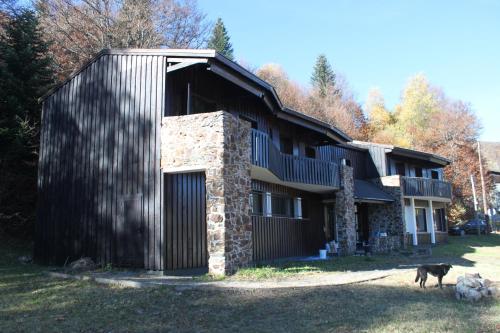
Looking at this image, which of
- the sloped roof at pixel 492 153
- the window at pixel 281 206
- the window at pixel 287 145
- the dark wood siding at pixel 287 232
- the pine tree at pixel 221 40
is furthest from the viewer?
the sloped roof at pixel 492 153

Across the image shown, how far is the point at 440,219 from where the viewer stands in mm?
34656

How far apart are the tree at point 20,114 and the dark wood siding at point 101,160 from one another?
79.1 inches

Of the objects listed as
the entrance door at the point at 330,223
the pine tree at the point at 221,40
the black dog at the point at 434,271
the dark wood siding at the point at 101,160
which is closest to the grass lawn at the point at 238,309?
Answer: the black dog at the point at 434,271

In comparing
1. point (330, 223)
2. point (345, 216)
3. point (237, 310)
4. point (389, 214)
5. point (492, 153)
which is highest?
point (492, 153)

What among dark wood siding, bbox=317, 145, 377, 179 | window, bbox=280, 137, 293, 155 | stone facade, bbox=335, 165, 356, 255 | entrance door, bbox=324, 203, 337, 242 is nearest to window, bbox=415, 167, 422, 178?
dark wood siding, bbox=317, 145, 377, 179

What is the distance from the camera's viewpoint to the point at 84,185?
14953mm

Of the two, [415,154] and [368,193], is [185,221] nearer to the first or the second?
[368,193]

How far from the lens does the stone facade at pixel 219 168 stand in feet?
40.0

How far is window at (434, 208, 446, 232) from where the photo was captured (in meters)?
34.1

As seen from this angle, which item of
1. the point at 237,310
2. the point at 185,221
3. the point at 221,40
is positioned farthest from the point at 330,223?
the point at 221,40

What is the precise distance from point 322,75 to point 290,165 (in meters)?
42.6

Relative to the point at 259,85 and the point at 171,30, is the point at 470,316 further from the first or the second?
the point at 171,30

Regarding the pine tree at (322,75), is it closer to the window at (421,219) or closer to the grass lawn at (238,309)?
the window at (421,219)

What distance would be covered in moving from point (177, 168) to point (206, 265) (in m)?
3.19
